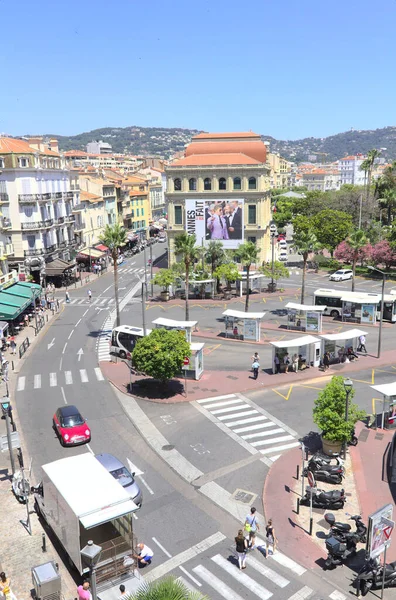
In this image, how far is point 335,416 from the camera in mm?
24578

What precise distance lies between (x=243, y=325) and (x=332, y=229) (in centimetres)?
4750

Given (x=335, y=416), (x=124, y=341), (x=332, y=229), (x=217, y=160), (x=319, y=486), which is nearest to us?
(x=319, y=486)

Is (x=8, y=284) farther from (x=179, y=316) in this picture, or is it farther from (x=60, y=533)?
(x=60, y=533)

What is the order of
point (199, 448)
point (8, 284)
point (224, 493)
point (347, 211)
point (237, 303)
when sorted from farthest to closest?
point (347, 211)
point (237, 303)
point (8, 284)
point (199, 448)
point (224, 493)

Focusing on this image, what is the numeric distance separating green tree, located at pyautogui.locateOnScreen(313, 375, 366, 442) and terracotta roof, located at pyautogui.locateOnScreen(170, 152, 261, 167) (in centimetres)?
6173

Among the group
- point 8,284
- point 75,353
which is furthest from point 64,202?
point 75,353

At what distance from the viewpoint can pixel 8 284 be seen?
183 feet

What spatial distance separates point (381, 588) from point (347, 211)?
298ft

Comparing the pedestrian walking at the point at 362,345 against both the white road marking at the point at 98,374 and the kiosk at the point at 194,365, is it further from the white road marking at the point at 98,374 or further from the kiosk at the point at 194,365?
the white road marking at the point at 98,374

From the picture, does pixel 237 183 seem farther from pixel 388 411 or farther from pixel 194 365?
pixel 388 411

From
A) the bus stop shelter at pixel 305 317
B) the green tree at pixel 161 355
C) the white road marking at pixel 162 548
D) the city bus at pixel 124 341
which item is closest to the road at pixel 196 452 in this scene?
the white road marking at pixel 162 548

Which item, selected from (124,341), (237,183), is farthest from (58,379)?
(237,183)

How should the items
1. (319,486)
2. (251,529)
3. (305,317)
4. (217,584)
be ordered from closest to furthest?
(217,584) < (251,529) < (319,486) < (305,317)

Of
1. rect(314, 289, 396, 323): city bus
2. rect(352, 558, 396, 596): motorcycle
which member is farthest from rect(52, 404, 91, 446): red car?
rect(314, 289, 396, 323): city bus
